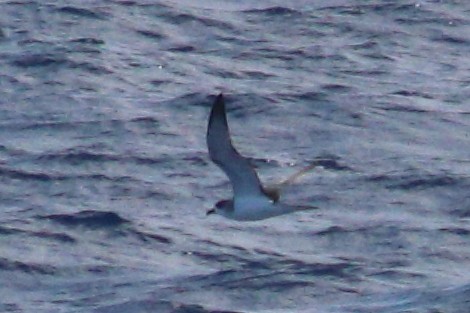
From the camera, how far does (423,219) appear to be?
15.2 metres

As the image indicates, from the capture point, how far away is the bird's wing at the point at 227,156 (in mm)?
11227

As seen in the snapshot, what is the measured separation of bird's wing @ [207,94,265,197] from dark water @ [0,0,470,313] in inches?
57.8

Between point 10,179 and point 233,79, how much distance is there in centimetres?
359

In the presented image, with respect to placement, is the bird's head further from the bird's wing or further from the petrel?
the bird's wing

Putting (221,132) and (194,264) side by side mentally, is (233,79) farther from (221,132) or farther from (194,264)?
(221,132)

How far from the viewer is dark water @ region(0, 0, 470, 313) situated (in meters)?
13.6

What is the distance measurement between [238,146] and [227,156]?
519cm

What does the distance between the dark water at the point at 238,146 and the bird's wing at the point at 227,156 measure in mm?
1468

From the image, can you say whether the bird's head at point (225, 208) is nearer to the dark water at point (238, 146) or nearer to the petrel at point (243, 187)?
the petrel at point (243, 187)

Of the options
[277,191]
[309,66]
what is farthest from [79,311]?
[309,66]

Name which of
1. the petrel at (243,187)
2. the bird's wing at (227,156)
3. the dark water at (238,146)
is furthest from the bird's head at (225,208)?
the dark water at (238,146)

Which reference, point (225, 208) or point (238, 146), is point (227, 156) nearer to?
point (225, 208)

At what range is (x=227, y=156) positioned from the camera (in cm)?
1150

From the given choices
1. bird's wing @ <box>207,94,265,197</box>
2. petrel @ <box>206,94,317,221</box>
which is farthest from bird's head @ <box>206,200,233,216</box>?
bird's wing @ <box>207,94,265,197</box>
